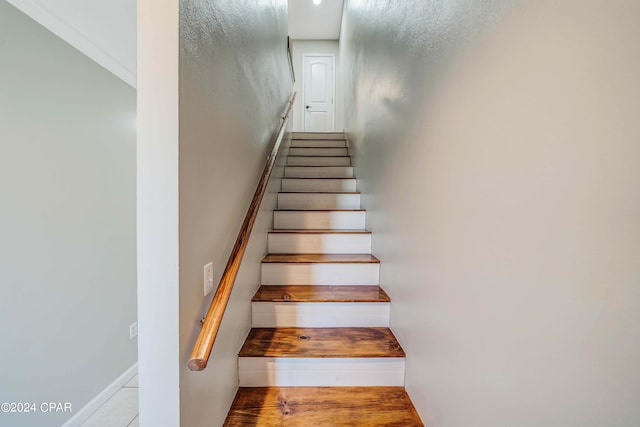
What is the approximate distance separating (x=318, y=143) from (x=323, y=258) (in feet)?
8.78

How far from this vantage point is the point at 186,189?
80 cm

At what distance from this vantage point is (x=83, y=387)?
1.79 metres

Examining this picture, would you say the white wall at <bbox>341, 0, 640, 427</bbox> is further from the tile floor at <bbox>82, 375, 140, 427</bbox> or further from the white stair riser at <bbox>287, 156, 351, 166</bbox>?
the white stair riser at <bbox>287, 156, 351, 166</bbox>

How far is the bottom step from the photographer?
3.65 ft

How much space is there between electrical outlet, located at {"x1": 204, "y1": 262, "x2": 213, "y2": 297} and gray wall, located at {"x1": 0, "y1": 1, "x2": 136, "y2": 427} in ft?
4.69

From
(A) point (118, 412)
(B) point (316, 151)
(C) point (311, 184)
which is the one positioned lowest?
(A) point (118, 412)

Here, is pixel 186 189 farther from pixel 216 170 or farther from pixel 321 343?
pixel 321 343

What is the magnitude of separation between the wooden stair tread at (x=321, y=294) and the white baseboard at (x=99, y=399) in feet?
5.21

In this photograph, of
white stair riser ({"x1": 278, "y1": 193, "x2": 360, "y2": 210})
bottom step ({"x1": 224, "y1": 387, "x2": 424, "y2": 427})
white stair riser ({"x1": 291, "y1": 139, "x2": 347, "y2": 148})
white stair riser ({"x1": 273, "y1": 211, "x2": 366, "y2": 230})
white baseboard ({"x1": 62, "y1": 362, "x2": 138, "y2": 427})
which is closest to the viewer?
bottom step ({"x1": 224, "y1": 387, "x2": 424, "y2": 427})

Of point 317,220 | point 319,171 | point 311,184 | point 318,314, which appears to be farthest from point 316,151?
point 318,314

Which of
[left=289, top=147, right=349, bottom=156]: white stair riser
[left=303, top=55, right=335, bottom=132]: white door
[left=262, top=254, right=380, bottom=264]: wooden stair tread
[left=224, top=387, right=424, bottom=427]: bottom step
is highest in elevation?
[left=303, top=55, right=335, bottom=132]: white door

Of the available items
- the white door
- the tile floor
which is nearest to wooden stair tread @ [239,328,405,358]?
the tile floor

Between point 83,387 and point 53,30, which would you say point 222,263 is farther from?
point 53,30

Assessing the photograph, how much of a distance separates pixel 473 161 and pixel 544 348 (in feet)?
1.72
